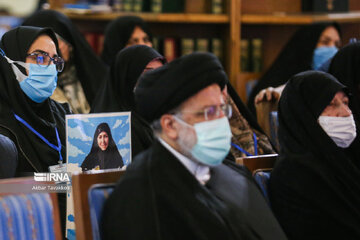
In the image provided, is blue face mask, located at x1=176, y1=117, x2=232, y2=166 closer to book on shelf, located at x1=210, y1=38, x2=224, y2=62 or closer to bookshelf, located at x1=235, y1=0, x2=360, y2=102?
bookshelf, located at x1=235, y1=0, x2=360, y2=102

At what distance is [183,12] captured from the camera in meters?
5.84

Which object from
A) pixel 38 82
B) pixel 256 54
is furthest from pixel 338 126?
pixel 256 54

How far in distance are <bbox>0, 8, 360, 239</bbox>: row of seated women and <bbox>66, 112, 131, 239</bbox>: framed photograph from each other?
26 centimetres

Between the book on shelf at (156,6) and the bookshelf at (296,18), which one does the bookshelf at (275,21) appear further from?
the book on shelf at (156,6)

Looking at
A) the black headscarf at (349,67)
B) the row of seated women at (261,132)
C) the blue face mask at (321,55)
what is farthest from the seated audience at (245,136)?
the blue face mask at (321,55)

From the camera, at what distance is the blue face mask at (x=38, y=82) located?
2.81 metres

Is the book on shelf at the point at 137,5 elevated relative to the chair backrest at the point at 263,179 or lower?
elevated

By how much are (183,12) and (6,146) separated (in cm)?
392

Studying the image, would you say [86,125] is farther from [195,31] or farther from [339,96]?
[195,31]

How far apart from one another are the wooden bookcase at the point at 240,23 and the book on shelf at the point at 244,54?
5.4 inches

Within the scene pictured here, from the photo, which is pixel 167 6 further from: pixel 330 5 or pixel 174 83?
pixel 174 83

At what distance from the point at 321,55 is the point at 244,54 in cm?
116

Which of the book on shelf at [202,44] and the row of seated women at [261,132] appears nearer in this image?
the row of seated women at [261,132]

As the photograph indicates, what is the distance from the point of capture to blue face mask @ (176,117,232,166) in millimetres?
1895
